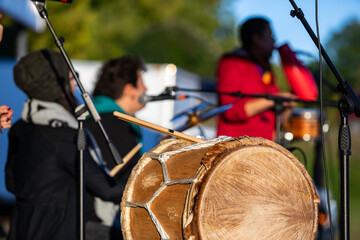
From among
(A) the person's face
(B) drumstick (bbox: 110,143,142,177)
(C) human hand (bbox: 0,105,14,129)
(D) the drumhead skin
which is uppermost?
(A) the person's face

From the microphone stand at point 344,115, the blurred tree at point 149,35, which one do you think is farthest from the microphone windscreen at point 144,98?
the blurred tree at point 149,35

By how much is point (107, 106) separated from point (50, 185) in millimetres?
826

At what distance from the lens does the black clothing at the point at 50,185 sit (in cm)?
233

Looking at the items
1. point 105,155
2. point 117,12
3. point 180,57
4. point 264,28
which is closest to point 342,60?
point 264,28

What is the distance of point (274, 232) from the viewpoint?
5.81ft

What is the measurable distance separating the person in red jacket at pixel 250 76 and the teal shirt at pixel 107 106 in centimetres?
80

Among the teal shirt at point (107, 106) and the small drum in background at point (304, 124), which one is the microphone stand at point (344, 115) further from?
the small drum in background at point (304, 124)

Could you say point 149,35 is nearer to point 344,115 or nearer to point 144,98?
point 144,98

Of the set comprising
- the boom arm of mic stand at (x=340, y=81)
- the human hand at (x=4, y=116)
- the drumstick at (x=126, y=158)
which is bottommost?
the drumstick at (x=126, y=158)

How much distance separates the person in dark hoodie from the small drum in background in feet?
8.03

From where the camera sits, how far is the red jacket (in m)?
3.57

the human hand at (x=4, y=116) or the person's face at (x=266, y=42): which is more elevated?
the person's face at (x=266, y=42)

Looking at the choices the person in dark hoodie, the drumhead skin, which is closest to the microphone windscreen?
the person in dark hoodie

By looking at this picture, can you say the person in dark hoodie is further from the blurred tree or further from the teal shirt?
the blurred tree
